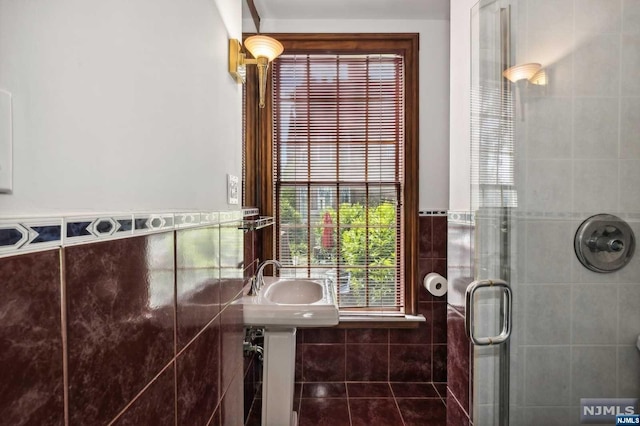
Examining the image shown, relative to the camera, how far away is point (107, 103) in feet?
1.80

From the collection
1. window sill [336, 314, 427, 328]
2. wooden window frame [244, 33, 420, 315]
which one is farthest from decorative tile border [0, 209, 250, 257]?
window sill [336, 314, 427, 328]

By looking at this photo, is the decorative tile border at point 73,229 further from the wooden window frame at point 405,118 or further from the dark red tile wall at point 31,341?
the wooden window frame at point 405,118

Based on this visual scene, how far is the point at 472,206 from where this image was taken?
112 cm

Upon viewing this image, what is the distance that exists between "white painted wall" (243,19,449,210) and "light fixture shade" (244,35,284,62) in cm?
104

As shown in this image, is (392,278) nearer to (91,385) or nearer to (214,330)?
(214,330)

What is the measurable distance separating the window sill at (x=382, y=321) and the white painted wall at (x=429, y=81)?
2.62ft

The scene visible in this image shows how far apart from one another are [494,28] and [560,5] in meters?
0.17

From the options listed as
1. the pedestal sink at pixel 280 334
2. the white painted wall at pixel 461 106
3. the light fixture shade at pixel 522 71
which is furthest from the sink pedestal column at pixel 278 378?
the light fixture shade at pixel 522 71

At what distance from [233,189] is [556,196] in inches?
46.8

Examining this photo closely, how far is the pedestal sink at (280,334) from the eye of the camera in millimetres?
1398

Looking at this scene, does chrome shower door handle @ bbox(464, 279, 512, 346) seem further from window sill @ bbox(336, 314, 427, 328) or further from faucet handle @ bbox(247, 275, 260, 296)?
window sill @ bbox(336, 314, 427, 328)

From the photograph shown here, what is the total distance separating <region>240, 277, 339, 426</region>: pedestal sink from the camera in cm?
140

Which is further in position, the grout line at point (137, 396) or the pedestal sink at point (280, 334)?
the pedestal sink at point (280, 334)

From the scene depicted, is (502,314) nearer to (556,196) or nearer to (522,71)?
(556,196)
